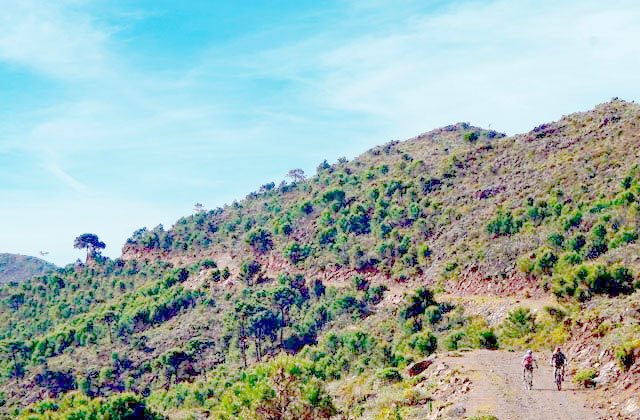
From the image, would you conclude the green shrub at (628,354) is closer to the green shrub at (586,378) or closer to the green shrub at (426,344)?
the green shrub at (586,378)

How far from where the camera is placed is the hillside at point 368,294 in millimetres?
27781

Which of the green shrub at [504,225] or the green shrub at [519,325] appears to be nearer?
the green shrub at [519,325]

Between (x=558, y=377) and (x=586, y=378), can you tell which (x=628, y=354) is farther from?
(x=558, y=377)

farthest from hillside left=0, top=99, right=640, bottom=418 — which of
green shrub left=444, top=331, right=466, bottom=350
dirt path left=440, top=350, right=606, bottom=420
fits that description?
dirt path left=440, top=350, right=606, bottom=420

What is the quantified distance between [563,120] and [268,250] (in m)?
55.3

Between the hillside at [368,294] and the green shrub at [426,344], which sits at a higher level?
the hillside at [368,294]

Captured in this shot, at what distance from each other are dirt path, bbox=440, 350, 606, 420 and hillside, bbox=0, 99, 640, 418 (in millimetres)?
908

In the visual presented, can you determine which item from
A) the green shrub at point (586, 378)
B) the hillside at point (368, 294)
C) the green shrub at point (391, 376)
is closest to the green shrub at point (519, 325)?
the hillside at point (368, 294)

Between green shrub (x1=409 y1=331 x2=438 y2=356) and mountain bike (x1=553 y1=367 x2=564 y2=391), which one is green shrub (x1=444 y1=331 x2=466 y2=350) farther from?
mountain bike (x1=553 y1=367 x2=564 y2=391)

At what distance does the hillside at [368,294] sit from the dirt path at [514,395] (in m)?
0.91

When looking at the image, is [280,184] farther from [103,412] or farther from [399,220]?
[103,412]

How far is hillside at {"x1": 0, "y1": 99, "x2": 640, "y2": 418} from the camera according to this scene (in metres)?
27.8

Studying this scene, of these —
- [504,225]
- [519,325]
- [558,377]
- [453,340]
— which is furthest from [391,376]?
[504,225]

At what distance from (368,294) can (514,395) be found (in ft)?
159
